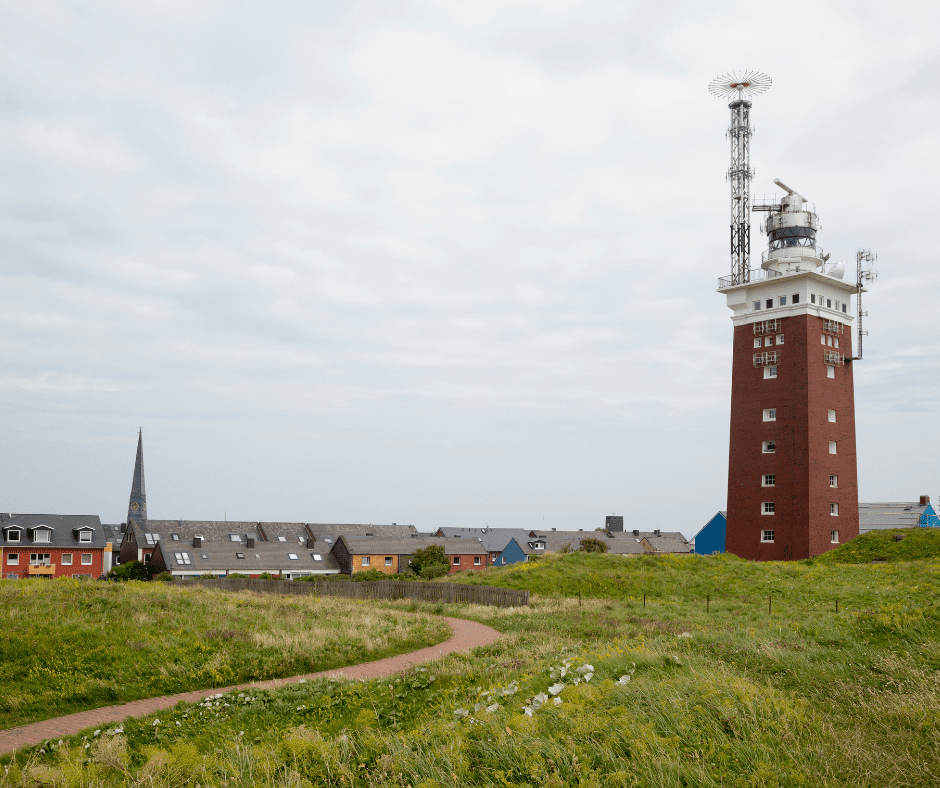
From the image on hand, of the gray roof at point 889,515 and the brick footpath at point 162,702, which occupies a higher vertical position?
the gray roof at point 889,515

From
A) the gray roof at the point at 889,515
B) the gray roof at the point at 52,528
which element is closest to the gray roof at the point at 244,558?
the gray roof at the point at 52,528

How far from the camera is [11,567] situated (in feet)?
225

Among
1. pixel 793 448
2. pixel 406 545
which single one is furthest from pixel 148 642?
pixel 406 545

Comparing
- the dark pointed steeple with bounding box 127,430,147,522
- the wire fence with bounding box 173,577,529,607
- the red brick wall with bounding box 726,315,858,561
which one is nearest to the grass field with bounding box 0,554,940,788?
the wire fence with bounding box 173,577,529,607

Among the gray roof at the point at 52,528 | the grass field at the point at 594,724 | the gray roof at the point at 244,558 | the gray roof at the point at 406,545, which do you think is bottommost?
the gray roof at the point at 244,558

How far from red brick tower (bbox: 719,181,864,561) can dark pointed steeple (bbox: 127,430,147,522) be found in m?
112

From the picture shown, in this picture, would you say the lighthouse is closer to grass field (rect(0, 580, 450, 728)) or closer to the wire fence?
the wire fence

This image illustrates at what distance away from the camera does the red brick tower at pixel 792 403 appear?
4228 cm

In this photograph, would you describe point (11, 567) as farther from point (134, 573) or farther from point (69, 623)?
point (69, 623)

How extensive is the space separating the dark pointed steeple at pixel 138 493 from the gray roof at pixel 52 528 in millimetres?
54342

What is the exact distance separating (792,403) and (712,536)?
14654 mm

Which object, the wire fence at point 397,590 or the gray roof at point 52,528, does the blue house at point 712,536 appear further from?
the gray roof at point 52,528

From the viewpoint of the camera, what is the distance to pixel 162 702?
14.7 meters

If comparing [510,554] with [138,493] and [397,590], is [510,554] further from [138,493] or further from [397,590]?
[138,493]
